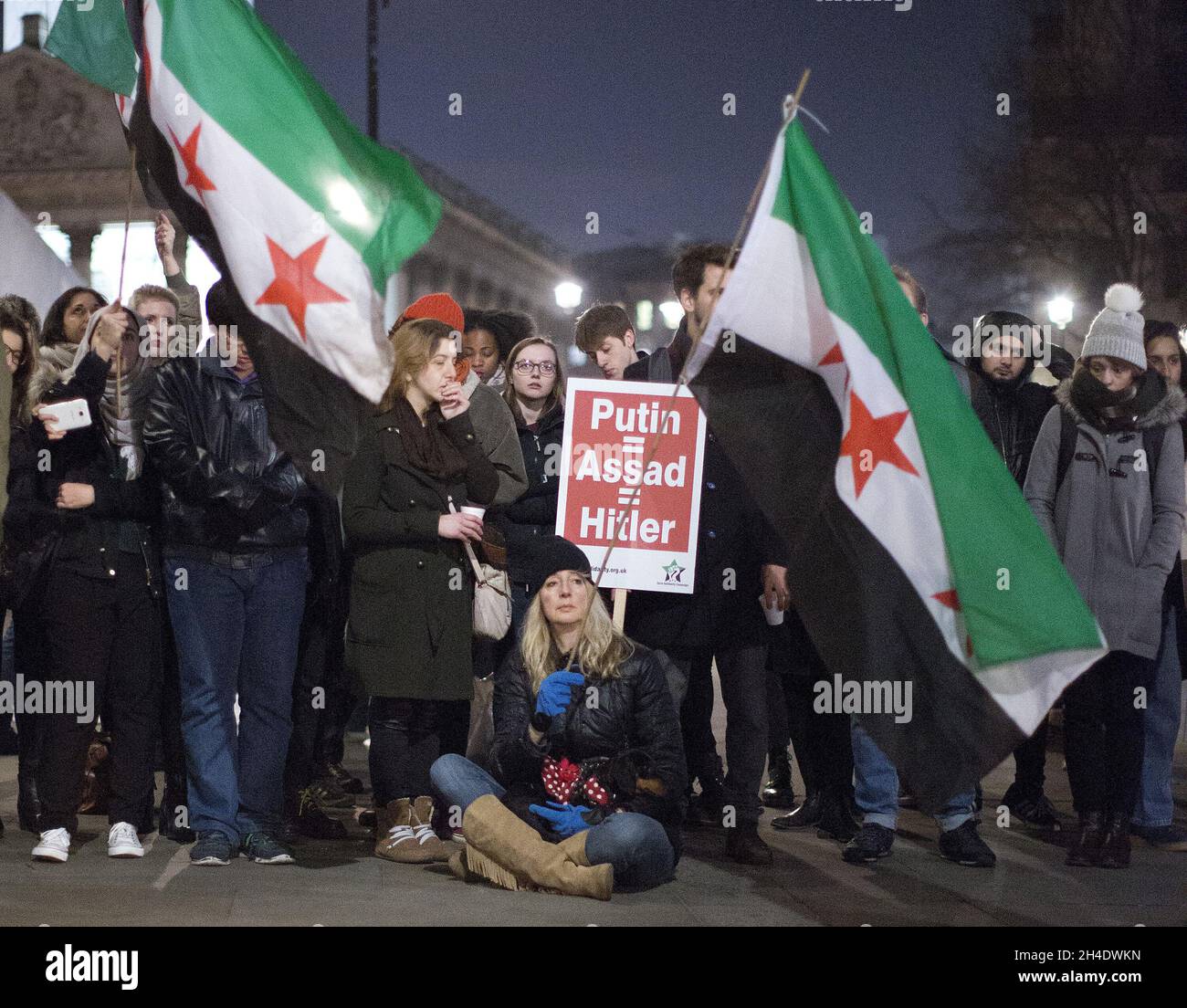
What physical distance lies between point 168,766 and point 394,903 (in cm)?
192

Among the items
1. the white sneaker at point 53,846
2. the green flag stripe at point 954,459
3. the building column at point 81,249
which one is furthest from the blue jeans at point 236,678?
the building column at point 81,249

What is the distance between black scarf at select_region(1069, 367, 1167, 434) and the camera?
7988 millimetres

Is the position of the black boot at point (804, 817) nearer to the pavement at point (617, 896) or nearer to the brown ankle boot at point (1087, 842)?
the pavement at point (617, 896)

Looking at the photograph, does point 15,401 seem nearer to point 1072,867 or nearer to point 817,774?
point 817,774

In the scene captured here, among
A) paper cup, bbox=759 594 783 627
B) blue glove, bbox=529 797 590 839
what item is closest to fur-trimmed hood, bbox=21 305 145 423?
blue glove, bbox=529 797 590 839

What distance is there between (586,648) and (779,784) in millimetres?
2623

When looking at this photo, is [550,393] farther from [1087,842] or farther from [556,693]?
[1087,842]

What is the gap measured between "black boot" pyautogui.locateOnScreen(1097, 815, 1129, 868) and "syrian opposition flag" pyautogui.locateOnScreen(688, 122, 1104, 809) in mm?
2030

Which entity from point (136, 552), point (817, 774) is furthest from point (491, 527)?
point (817, 774)

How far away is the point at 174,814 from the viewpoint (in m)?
7.96

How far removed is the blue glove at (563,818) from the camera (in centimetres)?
A: 696

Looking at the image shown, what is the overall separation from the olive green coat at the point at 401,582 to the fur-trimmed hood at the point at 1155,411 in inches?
106
